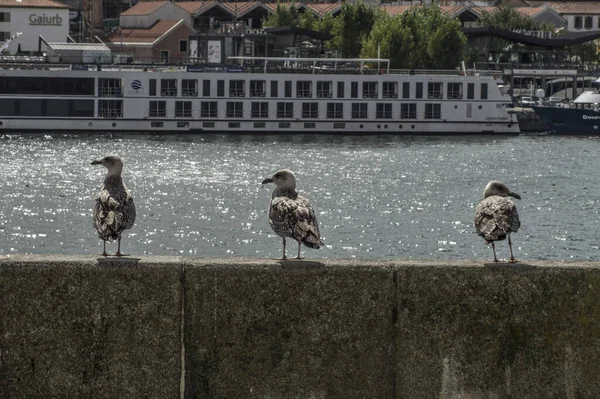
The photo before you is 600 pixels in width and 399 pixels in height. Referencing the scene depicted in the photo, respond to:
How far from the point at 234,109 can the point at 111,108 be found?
5482 mm

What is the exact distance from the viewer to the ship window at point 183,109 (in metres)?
70.8

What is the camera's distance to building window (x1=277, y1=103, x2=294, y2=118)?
71875 millimetres

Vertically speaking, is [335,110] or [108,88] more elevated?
[108,88]

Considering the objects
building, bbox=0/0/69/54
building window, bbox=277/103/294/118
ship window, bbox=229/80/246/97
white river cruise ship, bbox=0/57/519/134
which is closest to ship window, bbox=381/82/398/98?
white river cruise ship, bbox=0/57/519/134

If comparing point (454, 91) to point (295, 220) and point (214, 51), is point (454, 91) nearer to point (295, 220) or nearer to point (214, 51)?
point (214, 51)

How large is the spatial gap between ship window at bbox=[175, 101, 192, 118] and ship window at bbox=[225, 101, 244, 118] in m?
1.70

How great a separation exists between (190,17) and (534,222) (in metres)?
68.5

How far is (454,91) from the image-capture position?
2886 inches

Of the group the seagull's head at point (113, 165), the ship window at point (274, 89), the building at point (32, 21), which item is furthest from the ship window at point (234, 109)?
the seagull's head at point (113, 165)

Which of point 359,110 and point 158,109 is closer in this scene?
point 158,109

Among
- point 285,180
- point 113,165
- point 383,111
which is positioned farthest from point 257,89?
point 285,180

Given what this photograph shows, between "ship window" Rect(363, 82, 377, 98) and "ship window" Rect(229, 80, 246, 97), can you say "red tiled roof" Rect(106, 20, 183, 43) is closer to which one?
"ship window" Rect(229, 80, 246, 97)

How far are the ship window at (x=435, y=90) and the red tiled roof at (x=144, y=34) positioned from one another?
93.9 feet

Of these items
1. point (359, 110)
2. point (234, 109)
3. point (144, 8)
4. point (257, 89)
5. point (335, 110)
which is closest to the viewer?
point (234, 109)
